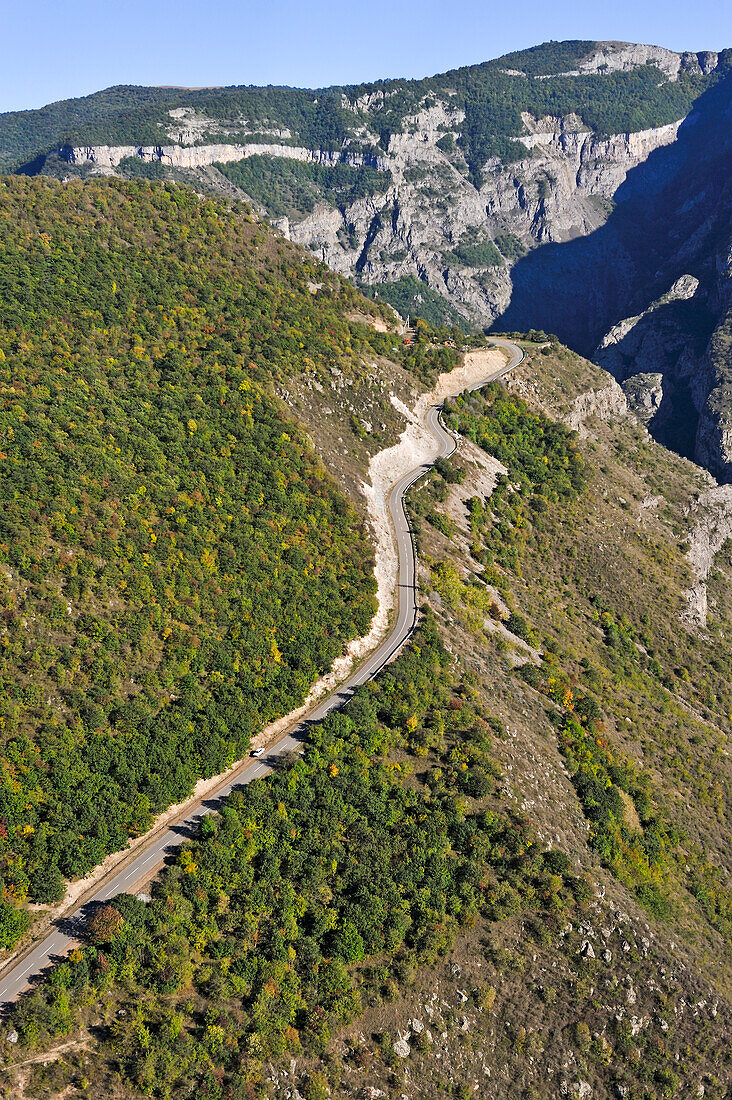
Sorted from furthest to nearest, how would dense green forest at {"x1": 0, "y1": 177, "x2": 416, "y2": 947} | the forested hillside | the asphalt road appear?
dense green forest at {"x1": 0, "y1": 177, "x2": 416, "y2": 947}
the asphalt road
the forested hillside

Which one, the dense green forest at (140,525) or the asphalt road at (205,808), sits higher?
the dense green forest at (140,525)

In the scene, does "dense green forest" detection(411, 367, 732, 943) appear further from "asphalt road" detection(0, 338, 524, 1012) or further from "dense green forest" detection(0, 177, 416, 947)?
"dense green forest" detection(0, 177, 416, 947)

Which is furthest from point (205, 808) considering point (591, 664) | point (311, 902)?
point (591, 664)

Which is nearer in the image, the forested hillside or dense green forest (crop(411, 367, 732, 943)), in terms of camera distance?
the forested hillside

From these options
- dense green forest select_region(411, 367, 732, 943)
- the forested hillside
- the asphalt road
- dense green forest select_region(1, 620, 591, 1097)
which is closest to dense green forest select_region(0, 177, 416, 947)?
the asphalt road

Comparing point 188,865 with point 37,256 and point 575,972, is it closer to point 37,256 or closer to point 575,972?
point 575,972

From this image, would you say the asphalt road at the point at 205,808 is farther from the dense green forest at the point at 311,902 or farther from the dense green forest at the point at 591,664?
the dense green forest at the point at 591,664

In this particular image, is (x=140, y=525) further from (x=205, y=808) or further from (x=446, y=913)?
(x=446, y=913)

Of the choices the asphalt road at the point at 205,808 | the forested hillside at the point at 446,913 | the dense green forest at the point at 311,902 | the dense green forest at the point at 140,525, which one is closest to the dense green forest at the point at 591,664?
the forested hillside at the point at 446,913
